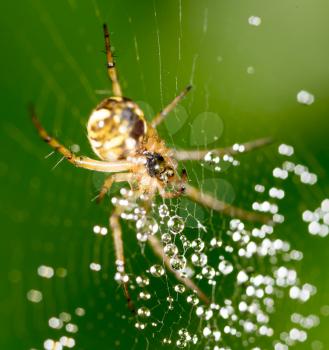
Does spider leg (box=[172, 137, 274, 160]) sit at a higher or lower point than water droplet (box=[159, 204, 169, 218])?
higher

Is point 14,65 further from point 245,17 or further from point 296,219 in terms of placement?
point 296,219

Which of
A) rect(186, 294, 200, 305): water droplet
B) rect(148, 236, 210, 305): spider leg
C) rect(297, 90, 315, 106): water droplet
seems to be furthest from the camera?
rect(297, 90, 315, 106): water droplet

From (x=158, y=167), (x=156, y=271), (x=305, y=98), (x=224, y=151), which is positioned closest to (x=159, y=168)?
(x=158, y=167)

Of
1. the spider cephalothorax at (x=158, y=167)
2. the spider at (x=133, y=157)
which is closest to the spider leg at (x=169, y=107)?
the spider at (x=133, y=157)

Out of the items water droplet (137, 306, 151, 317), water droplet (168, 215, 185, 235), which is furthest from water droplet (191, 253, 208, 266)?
water droplet (137, 306, 151, 317)

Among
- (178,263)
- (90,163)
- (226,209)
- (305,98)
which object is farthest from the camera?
(305,98)

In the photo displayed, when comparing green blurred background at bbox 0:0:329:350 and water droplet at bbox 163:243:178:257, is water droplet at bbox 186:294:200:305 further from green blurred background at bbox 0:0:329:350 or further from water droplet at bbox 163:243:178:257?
green blurred background at bbox 0:0:329:350

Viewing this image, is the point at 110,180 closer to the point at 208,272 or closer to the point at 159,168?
the point at 159,168
